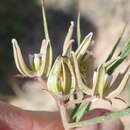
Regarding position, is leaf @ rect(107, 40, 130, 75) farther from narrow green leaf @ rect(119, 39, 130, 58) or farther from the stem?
the stem

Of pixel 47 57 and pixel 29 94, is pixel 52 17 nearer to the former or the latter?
pixel 29 94

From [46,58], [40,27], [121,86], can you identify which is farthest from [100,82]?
[40,27]

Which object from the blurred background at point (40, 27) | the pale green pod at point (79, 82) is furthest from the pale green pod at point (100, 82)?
the blurred background at point (40, 27)

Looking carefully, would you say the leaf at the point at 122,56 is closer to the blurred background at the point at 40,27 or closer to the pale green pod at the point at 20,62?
the pale green pod at the point at 20,62

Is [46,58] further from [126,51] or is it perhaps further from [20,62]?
[126,51]

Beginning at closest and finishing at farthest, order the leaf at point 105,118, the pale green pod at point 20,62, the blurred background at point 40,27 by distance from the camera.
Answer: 1. the leaf at point 105,118
2. the pale green pod at point 20,62
3. the blurred background at point 40,27

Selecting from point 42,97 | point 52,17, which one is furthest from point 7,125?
point 52,17
